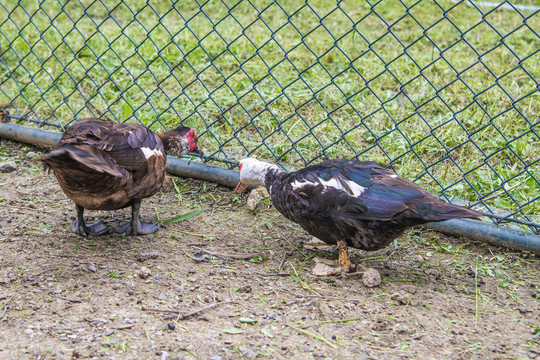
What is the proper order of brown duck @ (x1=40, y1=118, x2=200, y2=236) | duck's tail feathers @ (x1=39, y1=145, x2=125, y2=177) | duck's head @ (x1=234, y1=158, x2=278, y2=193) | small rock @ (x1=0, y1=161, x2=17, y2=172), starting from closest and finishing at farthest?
1. duck's tail feathers @ (x1=39, y1=145, x2=125, y2=177)
2. brown duck @ (x1=40, y1=118, x2=200, y2=236)
3. duck's head @ (x1=234, y1=158, x2=278, y2=193)
4. small rock @ (x1=0, y1=161, x2=17, y2=172)

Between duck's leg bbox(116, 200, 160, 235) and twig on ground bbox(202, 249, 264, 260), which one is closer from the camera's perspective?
twig on ground bbox(202, 249, 264, 260)

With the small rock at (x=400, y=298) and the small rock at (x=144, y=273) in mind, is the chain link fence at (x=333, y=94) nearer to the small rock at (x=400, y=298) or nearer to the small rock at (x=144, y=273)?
the small rock at (x=400, y=298)

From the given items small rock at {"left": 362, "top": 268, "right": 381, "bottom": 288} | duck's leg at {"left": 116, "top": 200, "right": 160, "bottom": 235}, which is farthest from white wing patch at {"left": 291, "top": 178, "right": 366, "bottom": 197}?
duck's leg at {"left": 116, "top": 200, "right": 160, "bottom": 235}

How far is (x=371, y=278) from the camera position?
3.30 metres

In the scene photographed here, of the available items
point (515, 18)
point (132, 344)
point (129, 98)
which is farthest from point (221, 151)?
point (515, 18)

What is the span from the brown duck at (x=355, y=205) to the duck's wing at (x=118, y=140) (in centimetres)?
96

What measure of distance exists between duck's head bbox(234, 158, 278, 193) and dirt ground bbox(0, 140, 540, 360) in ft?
0.77

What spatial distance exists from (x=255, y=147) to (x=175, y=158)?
703 mm

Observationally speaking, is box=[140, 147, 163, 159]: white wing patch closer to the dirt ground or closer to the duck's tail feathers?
the duck's tail feathers

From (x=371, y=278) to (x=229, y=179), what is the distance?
5.35ft

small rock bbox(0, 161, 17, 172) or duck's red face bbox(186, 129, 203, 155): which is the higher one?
duck's red face bbox(186, 129, 203, 155)

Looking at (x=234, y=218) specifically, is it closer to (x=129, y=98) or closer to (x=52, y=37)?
(x=129, y=98)

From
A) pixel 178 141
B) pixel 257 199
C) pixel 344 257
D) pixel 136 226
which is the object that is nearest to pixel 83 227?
pixel 136 226

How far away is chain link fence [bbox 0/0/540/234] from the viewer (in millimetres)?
4207
